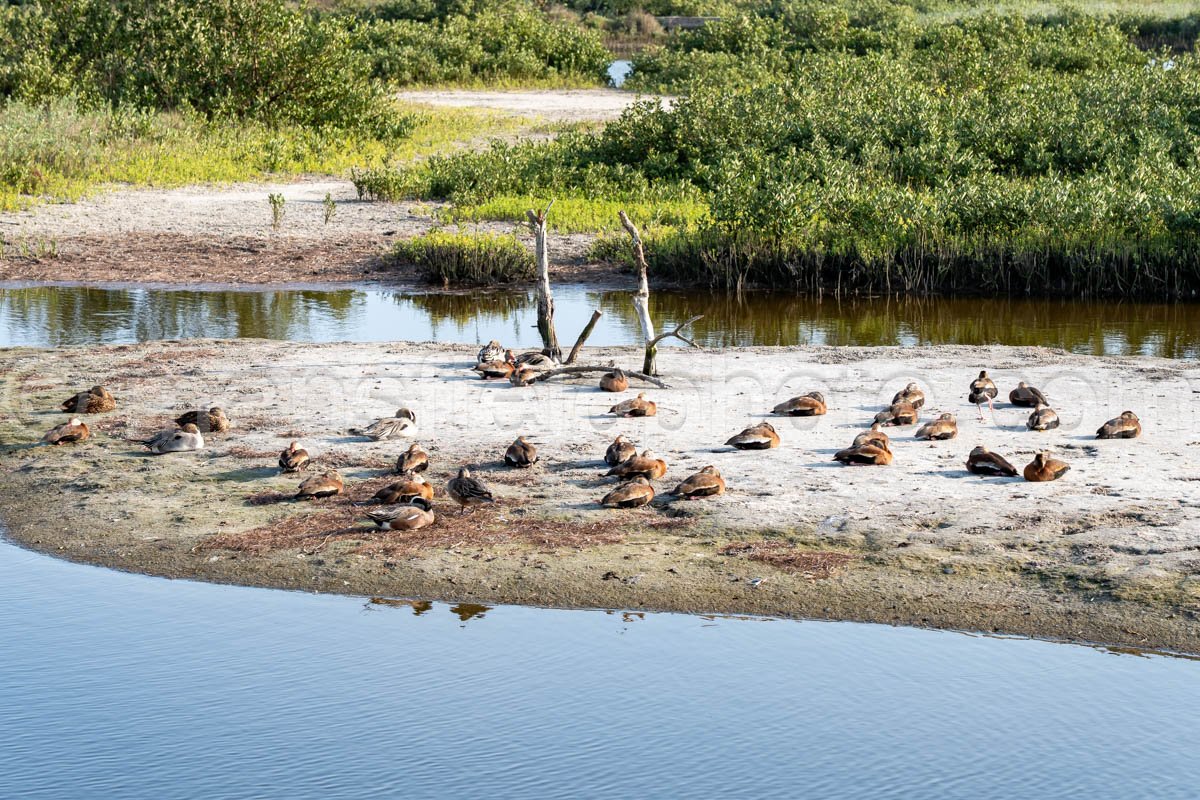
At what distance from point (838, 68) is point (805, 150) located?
6.49 m

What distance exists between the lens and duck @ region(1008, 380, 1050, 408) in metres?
10.9

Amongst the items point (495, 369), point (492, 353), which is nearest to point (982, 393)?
point (495, 369)

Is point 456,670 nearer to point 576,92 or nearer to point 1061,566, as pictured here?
point 1061,566

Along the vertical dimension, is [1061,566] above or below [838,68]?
below

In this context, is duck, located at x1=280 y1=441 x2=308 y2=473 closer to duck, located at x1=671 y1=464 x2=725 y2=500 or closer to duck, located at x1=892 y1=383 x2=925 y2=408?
duck, located at x1=671 y1=464 x2=725 y2=500

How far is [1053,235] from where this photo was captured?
58.4ft

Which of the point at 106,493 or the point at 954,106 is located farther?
the point at 954,106

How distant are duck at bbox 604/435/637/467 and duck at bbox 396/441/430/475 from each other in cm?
118

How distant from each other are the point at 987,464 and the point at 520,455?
2.95 metres

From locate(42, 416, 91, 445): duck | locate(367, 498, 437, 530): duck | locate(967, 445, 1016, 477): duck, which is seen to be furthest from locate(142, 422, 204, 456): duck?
locate(967, 445, 1016, 477): duck

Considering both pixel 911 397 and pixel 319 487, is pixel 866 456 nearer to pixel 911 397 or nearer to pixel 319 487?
pixel 911 397

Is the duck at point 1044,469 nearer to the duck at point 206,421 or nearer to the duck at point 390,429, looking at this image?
the duck at point 390,429

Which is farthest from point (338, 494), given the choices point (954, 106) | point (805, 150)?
point (954, 106)

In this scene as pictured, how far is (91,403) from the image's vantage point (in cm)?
1132
